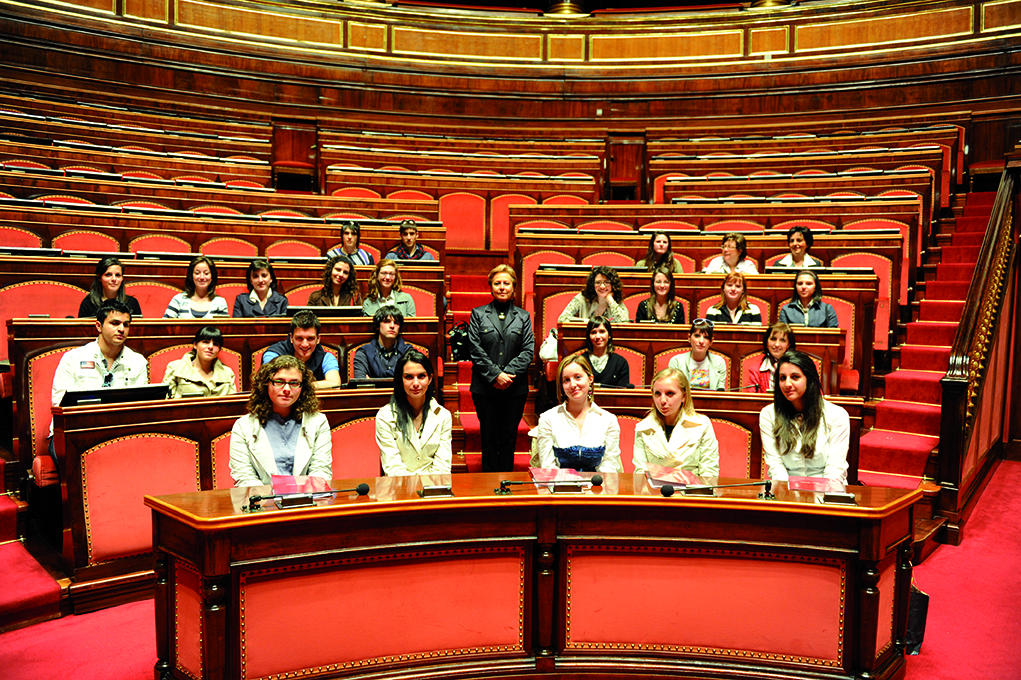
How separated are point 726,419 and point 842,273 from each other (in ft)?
4.44

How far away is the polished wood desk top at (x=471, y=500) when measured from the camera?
5.48 feet

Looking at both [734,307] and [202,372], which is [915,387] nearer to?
[734,307]

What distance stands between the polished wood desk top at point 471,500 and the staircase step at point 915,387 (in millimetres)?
1716

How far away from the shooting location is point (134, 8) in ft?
21.1

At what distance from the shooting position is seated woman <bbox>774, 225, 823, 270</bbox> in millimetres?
3877

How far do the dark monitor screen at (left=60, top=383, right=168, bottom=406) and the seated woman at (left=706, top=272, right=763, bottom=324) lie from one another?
2307mm

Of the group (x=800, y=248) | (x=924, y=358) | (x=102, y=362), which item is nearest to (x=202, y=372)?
(x=102, y=362)

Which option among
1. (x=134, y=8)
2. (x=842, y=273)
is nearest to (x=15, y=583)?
(x=842, y=273)

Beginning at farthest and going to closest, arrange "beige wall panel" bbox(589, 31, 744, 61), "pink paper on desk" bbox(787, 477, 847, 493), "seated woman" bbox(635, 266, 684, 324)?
"beige wall panel" bbox(589, 31, 744, 61)
"seated woman" bbox(635, 266, 684, 324)
"pink paper on desk" bbox(787, 477, 847, 493)

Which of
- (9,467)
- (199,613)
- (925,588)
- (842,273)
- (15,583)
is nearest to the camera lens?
(199,613)

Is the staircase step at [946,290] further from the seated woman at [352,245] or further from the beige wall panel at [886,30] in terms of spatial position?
the beige wall panel at [886,30]

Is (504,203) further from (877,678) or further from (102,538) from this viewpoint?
(877,678)

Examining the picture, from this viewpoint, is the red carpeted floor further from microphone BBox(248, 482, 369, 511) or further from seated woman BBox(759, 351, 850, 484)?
microphone BBox(248, 482, 369, 511)

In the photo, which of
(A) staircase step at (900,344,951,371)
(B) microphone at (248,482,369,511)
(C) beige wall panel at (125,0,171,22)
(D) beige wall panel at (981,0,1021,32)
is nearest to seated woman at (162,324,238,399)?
(B) microphone at (248,482,369,511)
